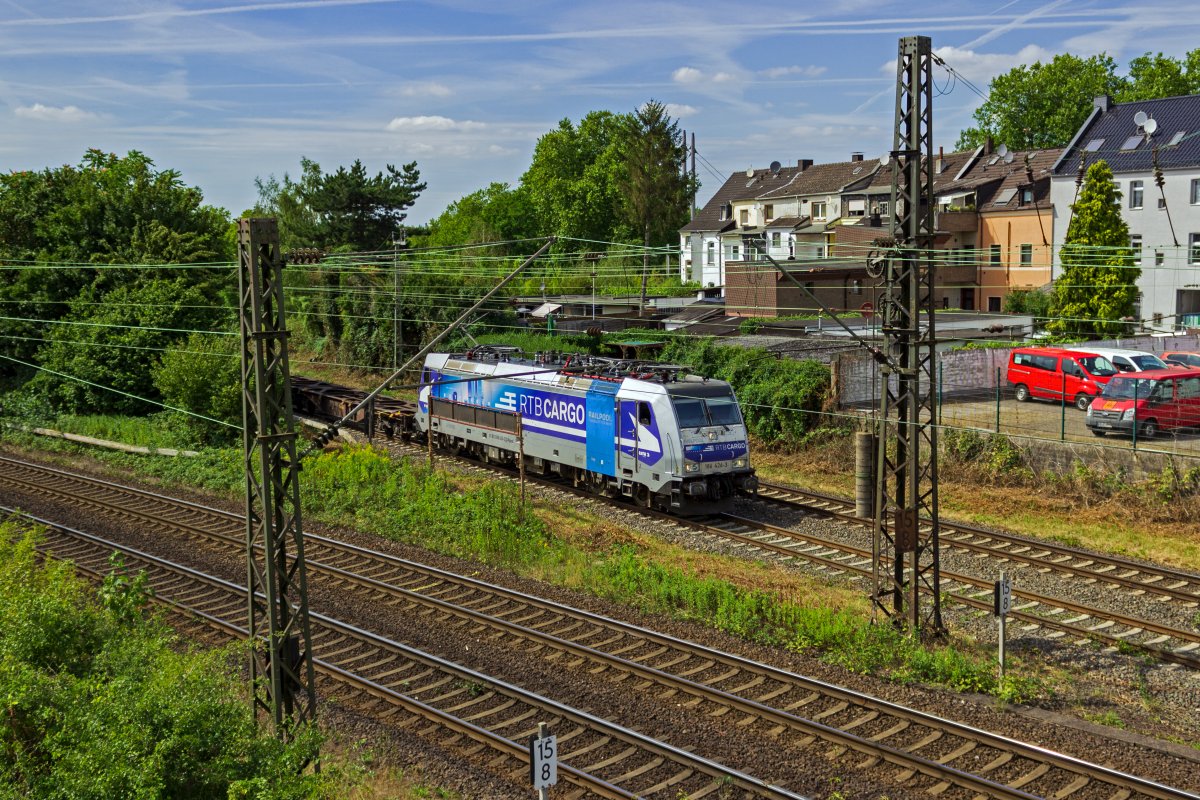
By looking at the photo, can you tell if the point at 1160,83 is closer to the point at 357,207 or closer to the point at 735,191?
the point at 735,191

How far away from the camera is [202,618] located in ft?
55.3

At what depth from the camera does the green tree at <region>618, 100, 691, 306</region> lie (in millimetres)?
74500

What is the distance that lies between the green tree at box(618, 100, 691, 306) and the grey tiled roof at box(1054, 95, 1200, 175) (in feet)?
99.3

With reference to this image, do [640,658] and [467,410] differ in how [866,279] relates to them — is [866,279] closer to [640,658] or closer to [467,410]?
[467,410]

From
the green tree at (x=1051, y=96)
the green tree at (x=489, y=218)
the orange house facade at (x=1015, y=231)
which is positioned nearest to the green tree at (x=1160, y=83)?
the green tree at (x=1051, y=96)

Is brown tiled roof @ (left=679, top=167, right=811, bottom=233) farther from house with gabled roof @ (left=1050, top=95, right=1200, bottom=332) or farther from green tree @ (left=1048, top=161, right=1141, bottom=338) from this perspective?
green tree @ (left=1048, top=161, right=1141, bottom=338)

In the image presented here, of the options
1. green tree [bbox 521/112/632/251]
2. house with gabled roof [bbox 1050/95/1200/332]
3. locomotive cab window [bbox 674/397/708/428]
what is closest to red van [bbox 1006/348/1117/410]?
locomotive cab window [bbox 674/397/708/428]

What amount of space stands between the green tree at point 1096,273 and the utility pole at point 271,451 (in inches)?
1311

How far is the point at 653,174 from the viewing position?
7525 centimetres

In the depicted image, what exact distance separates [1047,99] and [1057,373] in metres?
57.5

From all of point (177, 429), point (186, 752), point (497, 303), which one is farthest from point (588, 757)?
point (497, 303)

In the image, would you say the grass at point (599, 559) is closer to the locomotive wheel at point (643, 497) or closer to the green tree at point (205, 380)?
the locomotive wheel at point (643, 497)

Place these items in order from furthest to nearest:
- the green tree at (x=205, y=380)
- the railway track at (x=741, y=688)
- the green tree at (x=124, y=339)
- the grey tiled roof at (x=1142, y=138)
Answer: the grey tiled roof at (x=1142, y=138) < the green tree at (x=124, y=339) < the green tree at (x=205, y=380) < the railway track at (x=741, y=688)

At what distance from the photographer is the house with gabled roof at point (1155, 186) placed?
148 ft
